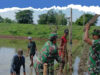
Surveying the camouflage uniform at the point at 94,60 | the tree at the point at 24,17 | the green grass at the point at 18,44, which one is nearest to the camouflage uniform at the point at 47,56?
the camouflage uniform at the point at 94,60

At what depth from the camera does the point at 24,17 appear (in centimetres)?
7231

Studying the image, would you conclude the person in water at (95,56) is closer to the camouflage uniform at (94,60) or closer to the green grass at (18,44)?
the camouflage uniform at (94,60)

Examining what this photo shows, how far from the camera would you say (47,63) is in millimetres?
5641

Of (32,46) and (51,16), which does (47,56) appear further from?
(51,16)

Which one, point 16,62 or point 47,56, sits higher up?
point 47,56

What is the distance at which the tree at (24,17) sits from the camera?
71.5 meters

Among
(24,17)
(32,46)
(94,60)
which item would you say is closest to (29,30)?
(24,17)

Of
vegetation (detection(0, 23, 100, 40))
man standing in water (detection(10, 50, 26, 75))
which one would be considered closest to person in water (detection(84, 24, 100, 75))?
man standing in water (detection(10, 50, 26, 75))

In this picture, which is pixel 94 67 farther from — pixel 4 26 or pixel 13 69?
pixel 4 26

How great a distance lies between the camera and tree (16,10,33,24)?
71.5m

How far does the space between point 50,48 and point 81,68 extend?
594 centimetres

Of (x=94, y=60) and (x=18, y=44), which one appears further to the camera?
(x=18, y=44)

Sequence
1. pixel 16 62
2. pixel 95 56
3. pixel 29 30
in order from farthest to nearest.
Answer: pixel 29 30
pixel 16 62
pixel 95 56

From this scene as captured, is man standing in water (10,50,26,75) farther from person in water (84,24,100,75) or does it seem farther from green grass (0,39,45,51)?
green grass (0,39,45,51)
